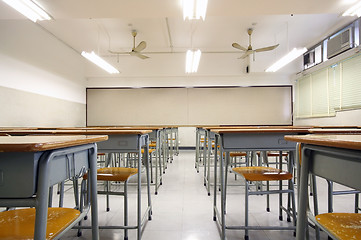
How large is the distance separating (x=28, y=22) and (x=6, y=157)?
17.8ft

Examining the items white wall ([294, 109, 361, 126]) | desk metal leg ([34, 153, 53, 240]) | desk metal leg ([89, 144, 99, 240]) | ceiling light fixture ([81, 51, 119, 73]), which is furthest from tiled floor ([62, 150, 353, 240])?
ceiling light fixture ([81, 51, 119, 73])

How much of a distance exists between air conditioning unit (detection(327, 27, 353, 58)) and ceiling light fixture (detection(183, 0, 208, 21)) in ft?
11.4

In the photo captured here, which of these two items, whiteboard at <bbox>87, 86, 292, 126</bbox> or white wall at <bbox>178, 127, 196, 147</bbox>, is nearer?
whiteboard at <bbox>87, 86, 292, 126</bbox>

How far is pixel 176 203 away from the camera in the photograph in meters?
2.51

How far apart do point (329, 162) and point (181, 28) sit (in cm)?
509

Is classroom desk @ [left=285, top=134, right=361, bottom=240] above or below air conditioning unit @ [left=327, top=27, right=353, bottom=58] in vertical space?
below

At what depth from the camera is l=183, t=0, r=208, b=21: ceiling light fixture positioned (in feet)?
9.21

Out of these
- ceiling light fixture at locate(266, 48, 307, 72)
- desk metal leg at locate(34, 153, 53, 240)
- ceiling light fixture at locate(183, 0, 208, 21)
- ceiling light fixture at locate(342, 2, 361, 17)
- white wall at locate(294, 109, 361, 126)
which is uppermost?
ceiling light fixture at locate(342, 2, 361, 17)

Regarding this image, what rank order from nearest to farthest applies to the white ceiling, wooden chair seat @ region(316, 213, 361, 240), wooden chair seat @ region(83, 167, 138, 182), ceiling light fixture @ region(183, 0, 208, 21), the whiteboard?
wooden chair seat @ region(316, 213, 361, 240)
wooden chair seat @ region(83, 167, 138, 182)
ceiling light fixture @ region(183, 0, 208, 21)
the white ceiling
the whiteboard

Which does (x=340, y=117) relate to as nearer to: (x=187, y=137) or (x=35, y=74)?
(x=187, y=137)

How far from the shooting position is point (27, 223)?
0.88 m

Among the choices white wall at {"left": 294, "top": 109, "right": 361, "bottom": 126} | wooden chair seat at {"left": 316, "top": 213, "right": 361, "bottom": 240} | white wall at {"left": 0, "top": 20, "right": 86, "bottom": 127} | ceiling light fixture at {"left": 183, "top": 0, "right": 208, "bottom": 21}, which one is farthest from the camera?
white wall at {"left": 294, "top": 109, "right": 361, "bottom": 126}

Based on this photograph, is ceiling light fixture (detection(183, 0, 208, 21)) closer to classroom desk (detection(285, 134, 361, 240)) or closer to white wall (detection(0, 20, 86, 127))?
classroom desk (detection(285, 134, 361, 240))

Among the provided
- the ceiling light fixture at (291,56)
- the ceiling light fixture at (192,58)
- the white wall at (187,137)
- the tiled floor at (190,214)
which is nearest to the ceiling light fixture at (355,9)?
the ceiling light fixture at (291,56)
